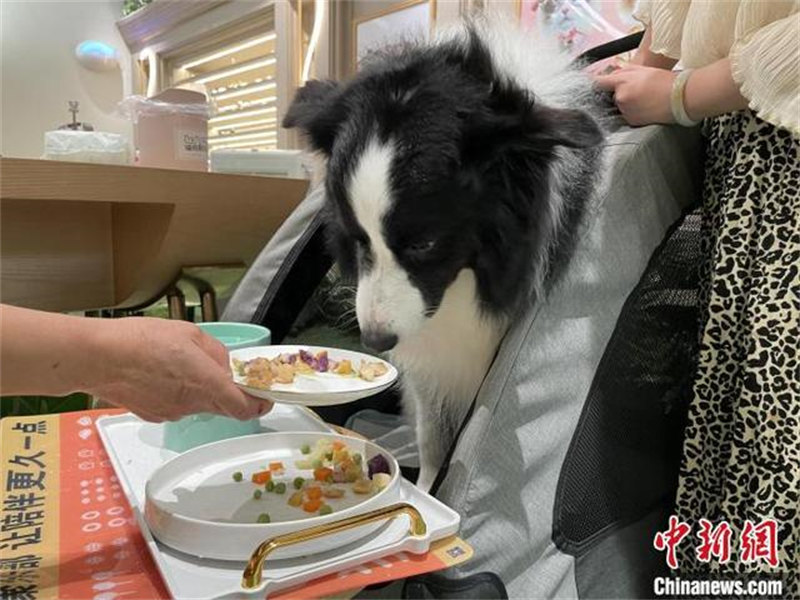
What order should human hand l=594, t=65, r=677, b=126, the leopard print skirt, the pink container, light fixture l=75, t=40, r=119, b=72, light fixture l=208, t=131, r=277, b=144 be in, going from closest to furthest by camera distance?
the leopard print skirt < human hand l=594, t=65, r=677, b=126 < the pink container < light fixture l=208, t=131, r=277, b=144 < light fixture l=75, t=40, r=119, b=72

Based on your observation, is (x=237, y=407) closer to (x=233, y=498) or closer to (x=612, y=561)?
(x=233, y=498)

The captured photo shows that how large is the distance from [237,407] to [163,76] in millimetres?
3767

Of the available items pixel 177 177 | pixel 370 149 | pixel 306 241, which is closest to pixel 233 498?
pixel 370 149

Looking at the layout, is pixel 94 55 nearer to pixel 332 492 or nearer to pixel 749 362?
pixel 332 492

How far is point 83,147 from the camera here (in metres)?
1.60

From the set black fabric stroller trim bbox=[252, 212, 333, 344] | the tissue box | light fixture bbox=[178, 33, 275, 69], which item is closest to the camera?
black fabric stroller trim bbox=[252, 212, 333, 344]

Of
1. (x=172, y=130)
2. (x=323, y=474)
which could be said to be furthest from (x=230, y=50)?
(x=323, y=474)

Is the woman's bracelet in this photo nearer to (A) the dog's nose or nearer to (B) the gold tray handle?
(A) the dog's nose

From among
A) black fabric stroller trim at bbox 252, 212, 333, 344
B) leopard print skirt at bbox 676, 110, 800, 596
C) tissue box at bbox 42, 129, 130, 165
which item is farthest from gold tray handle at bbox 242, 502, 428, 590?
tissue box at bbox 42, 129, 130, 165

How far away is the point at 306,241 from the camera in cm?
113

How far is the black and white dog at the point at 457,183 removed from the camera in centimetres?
74

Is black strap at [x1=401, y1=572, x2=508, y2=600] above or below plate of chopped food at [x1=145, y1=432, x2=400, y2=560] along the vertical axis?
below

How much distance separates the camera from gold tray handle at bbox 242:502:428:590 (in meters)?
0.46

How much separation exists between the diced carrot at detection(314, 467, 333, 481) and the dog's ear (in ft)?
1.55
